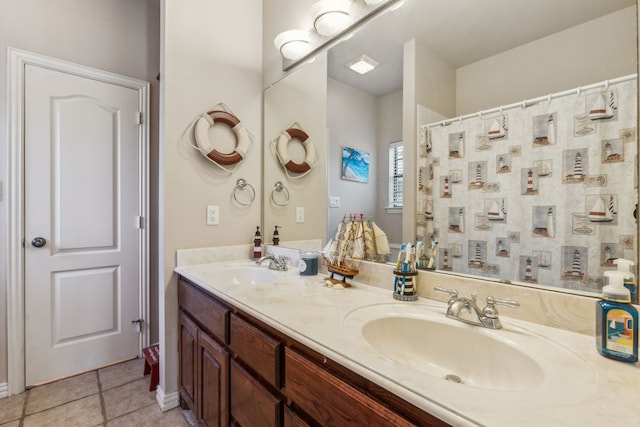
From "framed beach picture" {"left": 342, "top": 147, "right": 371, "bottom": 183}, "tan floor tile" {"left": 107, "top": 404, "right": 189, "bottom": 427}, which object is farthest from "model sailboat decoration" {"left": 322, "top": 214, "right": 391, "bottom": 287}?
"tan floor tile" {"left": 107, "top": 404, "right": 189, "bottom": 427}

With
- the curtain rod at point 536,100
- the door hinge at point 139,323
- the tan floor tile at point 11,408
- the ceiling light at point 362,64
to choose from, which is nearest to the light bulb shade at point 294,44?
the ceiling light at point 362,64

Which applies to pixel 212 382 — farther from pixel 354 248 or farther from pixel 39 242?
pixel 39 242

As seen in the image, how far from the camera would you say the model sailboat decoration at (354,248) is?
1.33m

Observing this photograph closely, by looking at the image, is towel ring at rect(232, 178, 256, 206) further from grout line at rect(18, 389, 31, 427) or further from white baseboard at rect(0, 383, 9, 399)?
white baseboard at rect(0, 383, 9, 399)

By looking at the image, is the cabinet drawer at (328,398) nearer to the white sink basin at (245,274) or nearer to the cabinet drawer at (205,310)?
the cabinet drawer at (205,310)

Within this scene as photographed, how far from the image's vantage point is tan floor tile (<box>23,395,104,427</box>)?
5.29 feet

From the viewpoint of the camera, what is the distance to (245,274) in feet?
5.80

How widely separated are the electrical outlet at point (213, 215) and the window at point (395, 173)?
111 centimetres

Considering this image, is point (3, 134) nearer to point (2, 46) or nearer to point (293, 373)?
point (2, 46)

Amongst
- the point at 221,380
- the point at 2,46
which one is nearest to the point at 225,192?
the point at 221,380

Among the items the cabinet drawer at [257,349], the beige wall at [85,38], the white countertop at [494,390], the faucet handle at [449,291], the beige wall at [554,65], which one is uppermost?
the beige wall at [85,38]

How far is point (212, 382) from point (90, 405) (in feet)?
3.53

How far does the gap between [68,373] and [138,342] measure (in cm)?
43

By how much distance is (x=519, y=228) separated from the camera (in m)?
0.94
